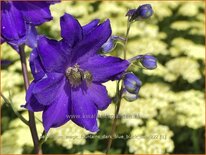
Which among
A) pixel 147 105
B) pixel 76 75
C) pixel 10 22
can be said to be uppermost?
pixel 10 22

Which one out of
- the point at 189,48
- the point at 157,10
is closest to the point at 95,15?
the point at 157,10

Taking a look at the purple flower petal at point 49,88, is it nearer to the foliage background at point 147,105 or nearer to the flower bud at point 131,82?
the flower bud at point 131,82

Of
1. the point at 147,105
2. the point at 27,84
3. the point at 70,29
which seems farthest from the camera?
the point at 147,105

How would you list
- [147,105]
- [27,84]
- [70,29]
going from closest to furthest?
[70,29] → [27,84] → [147,105]

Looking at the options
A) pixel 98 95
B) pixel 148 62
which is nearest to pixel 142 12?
pixel 148 62

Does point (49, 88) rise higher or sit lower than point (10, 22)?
lower

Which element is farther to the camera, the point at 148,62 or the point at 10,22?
the point at 148,62

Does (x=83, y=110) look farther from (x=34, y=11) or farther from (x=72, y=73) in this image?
(x=34, y=11)

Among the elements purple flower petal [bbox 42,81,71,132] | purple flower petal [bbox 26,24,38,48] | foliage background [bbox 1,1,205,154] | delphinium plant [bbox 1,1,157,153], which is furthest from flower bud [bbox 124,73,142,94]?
foliage background [bbox 1,1,205,154]
